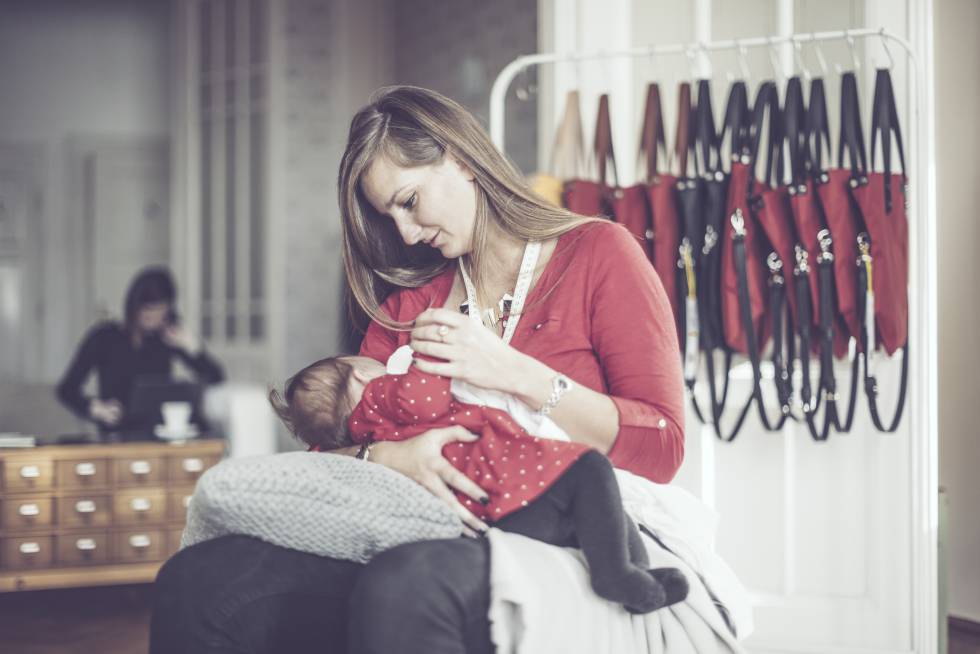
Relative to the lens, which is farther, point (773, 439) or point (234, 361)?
point (234, 361)

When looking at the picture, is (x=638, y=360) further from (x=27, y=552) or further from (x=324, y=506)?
(x=27, y=552)

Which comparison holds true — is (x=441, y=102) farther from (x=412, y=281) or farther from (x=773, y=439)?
(x=773, y=439)

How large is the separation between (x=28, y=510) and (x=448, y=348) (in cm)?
205

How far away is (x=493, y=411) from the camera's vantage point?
1299 millimetres

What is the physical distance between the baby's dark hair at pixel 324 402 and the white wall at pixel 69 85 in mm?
5330

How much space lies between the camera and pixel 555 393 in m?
1.31

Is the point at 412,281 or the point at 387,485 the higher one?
the point at 412,281

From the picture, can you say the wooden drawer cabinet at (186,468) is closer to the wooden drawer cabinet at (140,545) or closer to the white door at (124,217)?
the wooden drawer cabinet at (140,545)

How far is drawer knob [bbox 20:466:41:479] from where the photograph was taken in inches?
111

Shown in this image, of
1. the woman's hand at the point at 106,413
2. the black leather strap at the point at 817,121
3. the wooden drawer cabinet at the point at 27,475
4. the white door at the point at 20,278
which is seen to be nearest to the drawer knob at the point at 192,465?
the wooden drawer cabinet at the point at 27,475

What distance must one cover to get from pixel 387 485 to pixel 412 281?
1.93ft

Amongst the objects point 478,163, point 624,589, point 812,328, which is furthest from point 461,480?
point 812,328

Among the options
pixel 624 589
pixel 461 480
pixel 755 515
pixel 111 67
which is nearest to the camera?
pixel 624 589

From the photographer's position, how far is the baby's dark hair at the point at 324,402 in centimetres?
156
